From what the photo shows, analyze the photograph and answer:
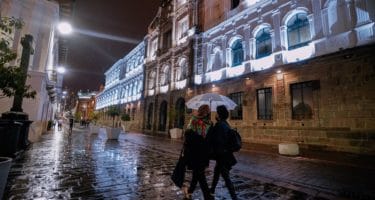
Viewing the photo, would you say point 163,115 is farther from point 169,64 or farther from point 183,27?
point 183,27

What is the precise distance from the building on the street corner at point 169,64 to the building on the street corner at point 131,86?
2942 mm

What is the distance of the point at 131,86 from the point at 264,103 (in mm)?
26377

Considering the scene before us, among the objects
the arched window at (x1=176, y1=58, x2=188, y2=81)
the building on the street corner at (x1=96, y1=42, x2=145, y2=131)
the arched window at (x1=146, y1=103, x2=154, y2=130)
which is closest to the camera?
the arched window at (x1=176, y1=58, x2=188, y2=81)

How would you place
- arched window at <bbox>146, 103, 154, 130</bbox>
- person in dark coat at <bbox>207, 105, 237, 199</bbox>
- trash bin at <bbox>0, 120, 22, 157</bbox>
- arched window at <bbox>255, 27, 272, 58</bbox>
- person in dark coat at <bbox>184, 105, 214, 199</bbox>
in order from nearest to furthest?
person in dark coat at <bbox>184, 105, 214, 199</bbox>, person in dark coat at <bbox>207, 105, 237, 199</bbox>, trash bin at <bbox>0, 120, 22, 157</bbox>, arched window at <bbox>255, 27, 272, 58</bbox>, arched window at <bbox>146, 103, 154, 130</bbox>

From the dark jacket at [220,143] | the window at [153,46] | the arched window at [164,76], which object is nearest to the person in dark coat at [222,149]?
the dark jacket at [220,143]

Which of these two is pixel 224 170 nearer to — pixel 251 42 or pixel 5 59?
pixel 5 59

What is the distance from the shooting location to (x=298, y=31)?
12.5 meters

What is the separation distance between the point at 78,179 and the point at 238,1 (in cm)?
1758

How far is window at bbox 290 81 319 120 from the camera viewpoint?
36.6ft

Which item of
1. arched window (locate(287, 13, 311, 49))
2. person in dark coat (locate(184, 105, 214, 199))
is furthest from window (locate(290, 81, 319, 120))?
person in dark coat (locate(184, 105, 214, 199))

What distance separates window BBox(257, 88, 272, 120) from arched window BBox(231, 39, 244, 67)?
348 centimetres

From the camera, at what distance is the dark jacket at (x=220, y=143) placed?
365 cm

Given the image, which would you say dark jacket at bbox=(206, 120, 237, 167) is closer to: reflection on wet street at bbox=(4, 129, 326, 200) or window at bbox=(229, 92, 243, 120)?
reflection on wet street at bbox=(4, 129, 326, 200)

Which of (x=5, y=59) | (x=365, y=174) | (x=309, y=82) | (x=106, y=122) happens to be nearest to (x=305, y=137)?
(x=309, y=82)
